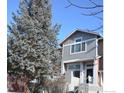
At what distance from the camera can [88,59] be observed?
868 centimetres

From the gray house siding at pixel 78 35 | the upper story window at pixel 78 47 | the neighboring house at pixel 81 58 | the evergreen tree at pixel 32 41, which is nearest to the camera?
the evergreen tree at pixel 32 41

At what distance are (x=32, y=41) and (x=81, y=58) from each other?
9.72 ft

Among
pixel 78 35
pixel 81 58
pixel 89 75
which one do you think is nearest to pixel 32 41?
pixel 89 75

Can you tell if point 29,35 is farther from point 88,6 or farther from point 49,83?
point 88,6

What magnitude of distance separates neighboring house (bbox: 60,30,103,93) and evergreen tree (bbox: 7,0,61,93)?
1554mm

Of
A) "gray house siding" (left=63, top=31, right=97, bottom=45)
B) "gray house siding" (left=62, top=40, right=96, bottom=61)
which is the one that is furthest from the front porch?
"gray house siding" (left=63, top=31, right=97, bottom=45)

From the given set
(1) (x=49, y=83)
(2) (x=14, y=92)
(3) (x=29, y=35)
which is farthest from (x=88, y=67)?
(2) (x=14, y=92)

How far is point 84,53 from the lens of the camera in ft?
29.2

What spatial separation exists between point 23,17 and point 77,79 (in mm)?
2986

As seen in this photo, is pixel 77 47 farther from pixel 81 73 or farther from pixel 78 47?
pixel 81 73

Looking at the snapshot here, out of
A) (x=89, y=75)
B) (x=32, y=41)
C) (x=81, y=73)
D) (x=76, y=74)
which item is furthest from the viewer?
(x=76, y=74)

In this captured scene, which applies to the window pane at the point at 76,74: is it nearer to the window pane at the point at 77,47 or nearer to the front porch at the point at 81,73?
the front porch at the point at 81,73

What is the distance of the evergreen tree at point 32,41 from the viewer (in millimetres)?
6148

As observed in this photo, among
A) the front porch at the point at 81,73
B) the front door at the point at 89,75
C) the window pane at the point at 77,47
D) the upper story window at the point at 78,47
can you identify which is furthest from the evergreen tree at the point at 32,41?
the window pane at the point at 77,47
